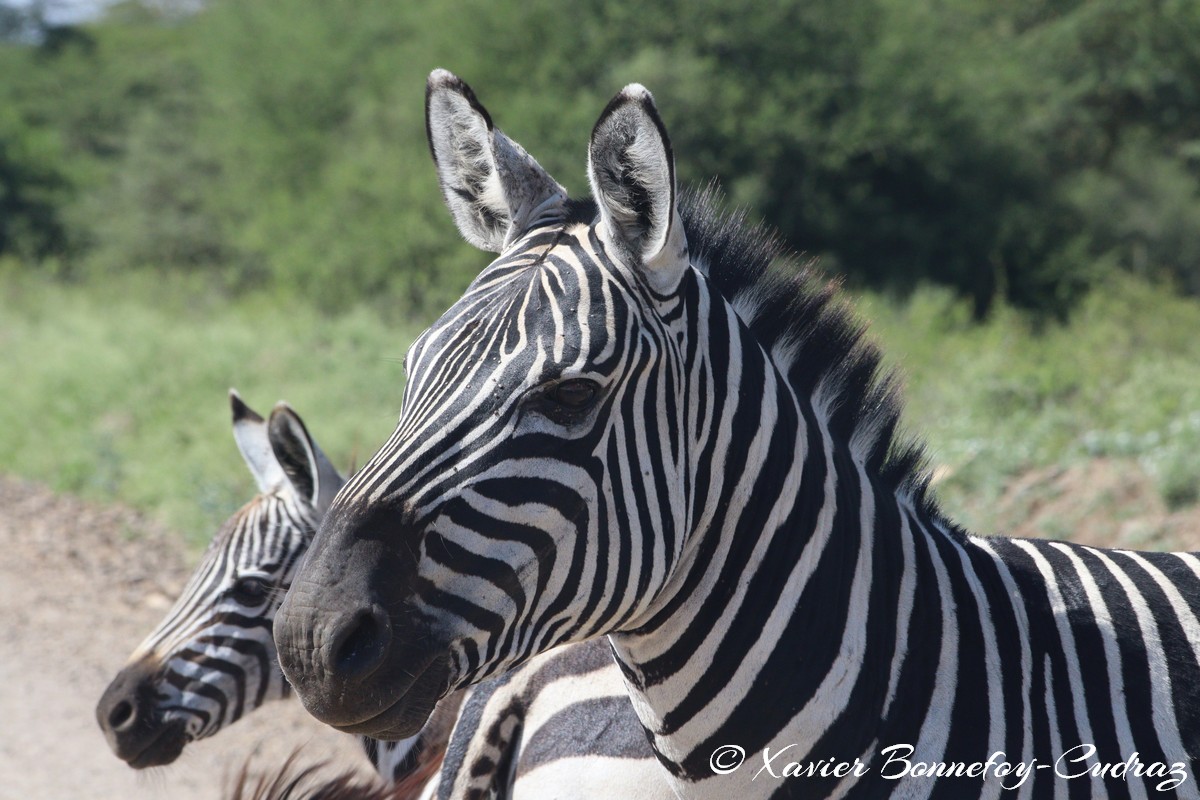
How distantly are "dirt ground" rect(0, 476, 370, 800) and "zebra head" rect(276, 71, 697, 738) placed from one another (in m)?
1.54

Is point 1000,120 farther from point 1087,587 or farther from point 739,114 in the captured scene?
point 1087,587

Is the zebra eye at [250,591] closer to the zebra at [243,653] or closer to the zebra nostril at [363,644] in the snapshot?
the zebra at [243,653]

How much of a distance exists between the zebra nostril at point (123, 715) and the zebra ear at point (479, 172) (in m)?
2.07

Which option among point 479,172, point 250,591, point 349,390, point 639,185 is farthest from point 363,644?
point 349,390

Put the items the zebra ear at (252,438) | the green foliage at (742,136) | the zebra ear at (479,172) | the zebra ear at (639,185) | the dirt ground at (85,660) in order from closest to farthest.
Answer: the zebra ear at (639,185)
the zebra ear at (479,172)
the zebra ear at (252,438)
the dirt ground at (85,660)
the green foliage at (742,136)

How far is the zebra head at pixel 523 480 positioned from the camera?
1690 millimetres

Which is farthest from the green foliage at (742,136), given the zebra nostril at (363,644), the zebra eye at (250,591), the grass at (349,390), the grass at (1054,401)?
the zebra nostril at (363,644)

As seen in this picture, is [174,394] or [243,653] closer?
[243,653]

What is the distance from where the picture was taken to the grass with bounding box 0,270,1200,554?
25.8ft

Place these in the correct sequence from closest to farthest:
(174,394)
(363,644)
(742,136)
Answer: (363,644) → (174,394) → (742,136)

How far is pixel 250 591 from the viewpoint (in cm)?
354
